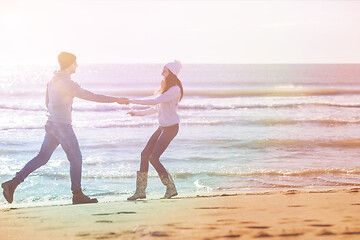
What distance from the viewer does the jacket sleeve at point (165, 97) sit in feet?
22.7

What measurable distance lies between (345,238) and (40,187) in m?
6.09

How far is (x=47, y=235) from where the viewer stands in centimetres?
517

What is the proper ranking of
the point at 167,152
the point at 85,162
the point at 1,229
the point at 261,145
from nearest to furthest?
the point at 1,229 → the point at 85,162 → the point at 167,152 → the point at 261,145

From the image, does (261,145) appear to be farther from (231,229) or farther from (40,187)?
(231,229)

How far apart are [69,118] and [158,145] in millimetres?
1116

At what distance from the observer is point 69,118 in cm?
693

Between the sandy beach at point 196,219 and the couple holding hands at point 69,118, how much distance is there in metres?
0.55

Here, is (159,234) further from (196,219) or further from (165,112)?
(165,112)

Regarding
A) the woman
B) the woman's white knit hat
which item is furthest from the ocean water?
the woman's white knit hat

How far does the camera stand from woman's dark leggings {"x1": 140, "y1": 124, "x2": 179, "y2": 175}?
280 inches

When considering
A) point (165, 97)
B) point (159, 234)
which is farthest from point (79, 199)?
point (159, 234)

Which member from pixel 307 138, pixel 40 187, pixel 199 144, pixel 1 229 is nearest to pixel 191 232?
pixel 1 229

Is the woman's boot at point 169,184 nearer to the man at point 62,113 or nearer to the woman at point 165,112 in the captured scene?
the woman at point 165,112

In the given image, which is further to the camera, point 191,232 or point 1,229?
point 1,229
